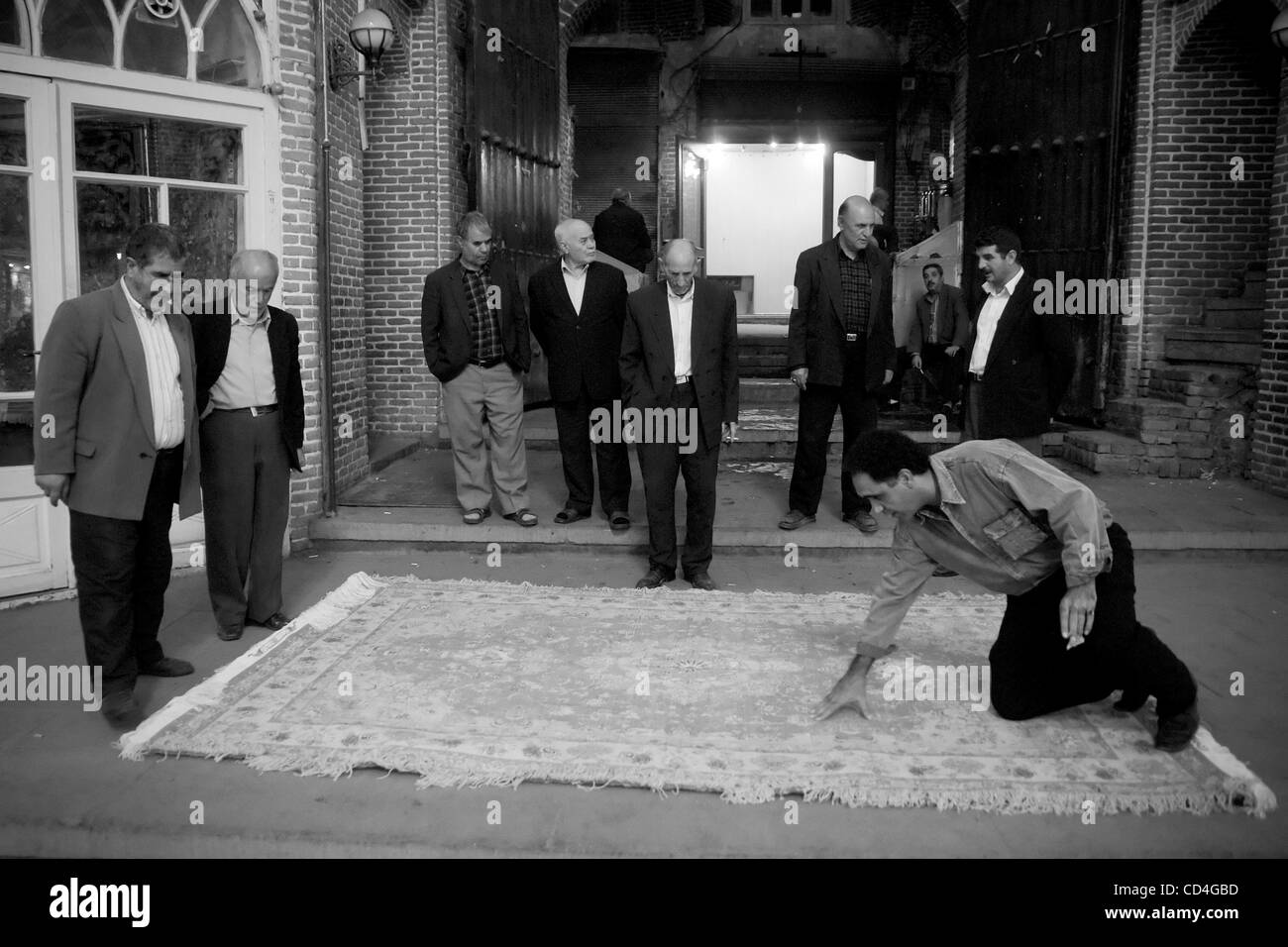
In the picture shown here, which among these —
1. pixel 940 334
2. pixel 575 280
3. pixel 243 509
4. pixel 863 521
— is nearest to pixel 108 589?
pixel 243 509

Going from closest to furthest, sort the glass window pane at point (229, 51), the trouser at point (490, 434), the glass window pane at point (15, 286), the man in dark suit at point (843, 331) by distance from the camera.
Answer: the glass window pane at point (15, 286)
the glass window pane at point (229, 51)
the man in dark suit at point (843, 331)
the trouser at point (490, 434)

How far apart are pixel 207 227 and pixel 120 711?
326 cm

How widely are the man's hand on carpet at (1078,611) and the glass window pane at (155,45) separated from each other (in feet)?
17.5

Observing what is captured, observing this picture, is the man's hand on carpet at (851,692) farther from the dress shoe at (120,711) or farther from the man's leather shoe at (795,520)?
the man's leather shoe at (795,520)

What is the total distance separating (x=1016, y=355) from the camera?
582 centimetres

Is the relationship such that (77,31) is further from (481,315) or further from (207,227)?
(481,315)

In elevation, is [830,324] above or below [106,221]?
Answer: below

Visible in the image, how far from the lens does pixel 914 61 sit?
15.9m

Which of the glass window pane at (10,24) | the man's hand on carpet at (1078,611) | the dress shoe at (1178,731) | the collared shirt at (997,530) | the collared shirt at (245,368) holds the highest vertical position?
the glass window pane at (10,24)

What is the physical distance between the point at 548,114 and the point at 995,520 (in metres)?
7.55

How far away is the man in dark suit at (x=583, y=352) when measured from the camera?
6941 millimetres

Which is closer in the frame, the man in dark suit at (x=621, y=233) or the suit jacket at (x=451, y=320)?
the suit jacket at (x=451, y=320)

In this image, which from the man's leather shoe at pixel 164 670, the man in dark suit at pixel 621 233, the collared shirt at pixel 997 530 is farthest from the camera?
the man in dark suit at pixel 621 233

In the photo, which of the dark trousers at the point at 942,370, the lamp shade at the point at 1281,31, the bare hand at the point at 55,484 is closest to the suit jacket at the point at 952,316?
the dark trousers at the point at 942,370
